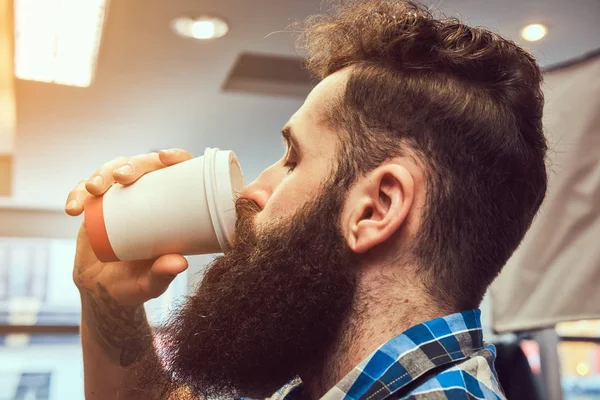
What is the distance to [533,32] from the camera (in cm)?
227

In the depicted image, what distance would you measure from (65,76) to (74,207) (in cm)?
181

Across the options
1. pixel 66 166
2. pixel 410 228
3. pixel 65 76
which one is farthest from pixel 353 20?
pixel 66 166

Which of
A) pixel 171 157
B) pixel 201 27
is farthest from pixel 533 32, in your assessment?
pixel 171 157

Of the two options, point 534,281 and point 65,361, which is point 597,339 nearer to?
point 534,281

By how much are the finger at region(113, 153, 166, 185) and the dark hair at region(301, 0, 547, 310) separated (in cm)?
25

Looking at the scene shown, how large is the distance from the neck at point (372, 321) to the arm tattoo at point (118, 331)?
1.45 feet

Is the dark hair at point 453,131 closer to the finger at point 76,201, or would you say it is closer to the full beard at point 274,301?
the full beard at point 274,301

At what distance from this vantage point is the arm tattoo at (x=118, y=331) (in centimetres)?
113

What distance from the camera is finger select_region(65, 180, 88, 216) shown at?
0.93 meters

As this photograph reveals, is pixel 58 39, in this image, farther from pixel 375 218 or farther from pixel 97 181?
pixel 375 218

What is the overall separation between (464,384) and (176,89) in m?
2.30

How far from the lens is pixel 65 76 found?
8.38ft

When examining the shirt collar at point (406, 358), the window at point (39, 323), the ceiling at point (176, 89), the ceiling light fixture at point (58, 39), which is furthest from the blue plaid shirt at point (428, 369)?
the window at point (39, 323)

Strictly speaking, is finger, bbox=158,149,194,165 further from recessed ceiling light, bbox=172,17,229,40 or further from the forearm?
recessed ceiling light, bbox=172,17,229,40
